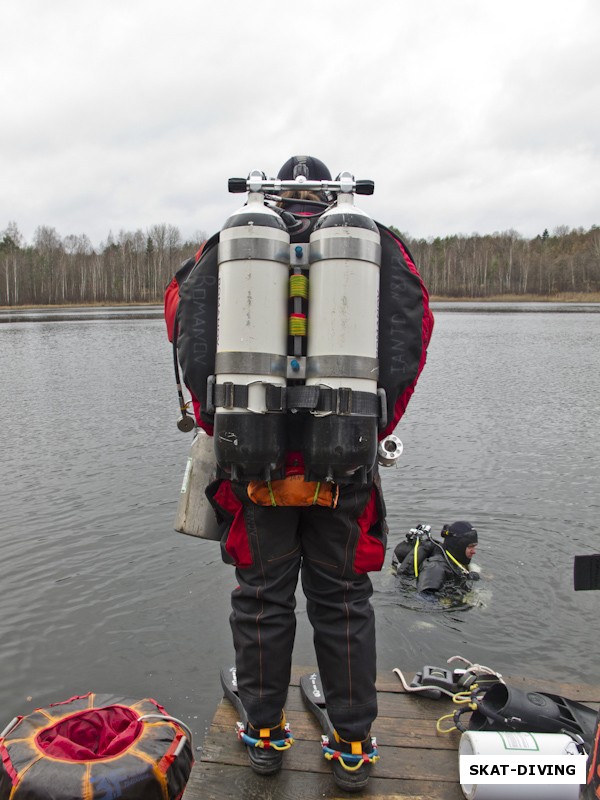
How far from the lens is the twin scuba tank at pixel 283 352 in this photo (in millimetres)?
2637

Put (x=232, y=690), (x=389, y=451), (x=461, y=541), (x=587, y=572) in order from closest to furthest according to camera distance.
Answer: (x=587, y=572), (x=389, y=451), (x=232, y=690), (x=461, y=541)

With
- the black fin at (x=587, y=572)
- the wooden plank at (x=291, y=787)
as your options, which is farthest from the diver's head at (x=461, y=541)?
the black fin at (x=587, y=572)

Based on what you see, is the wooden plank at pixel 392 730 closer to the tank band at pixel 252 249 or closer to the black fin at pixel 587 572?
the black fin at pixel 587 572

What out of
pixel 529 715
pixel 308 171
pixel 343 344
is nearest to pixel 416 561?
pixel 529 715

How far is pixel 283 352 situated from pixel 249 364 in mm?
165

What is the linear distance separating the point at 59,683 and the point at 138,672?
2.05ft

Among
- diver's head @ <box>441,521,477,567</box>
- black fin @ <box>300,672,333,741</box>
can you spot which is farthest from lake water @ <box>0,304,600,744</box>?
black fin @ <box>300,672,333,741</box>

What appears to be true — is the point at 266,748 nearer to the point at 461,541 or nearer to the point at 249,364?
the point at 249,364

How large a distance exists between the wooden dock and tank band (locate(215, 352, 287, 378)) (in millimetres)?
1697

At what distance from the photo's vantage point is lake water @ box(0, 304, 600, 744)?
5.86 m

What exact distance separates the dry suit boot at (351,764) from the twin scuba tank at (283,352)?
1.13 metres

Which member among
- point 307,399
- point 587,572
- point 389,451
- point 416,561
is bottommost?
point 416,561

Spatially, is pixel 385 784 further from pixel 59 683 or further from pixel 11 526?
pixel 11 526

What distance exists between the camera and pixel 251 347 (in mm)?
2648
